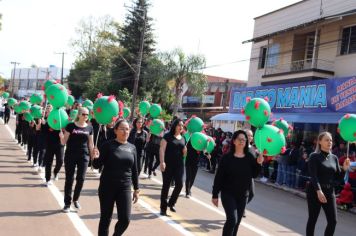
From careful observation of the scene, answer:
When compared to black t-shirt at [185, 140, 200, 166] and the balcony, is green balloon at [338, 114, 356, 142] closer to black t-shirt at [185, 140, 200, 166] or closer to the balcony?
black t-shirt at [185, 140, 200, 166]

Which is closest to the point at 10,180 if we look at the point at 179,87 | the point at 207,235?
the point at 207,235

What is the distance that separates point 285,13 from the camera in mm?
24594

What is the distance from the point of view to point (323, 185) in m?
6.59

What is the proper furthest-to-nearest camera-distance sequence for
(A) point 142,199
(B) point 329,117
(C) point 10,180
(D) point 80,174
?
1. (B) point 329,117
2. (C) point 10,180
3. (A) point 142,199
4. (D) point 80,174

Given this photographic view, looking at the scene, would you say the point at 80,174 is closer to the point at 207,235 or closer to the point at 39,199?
the point at 39,199

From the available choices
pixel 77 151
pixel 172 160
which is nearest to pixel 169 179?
pixel 172 160

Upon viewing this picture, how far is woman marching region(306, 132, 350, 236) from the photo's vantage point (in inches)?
257

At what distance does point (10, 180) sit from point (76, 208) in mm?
3206

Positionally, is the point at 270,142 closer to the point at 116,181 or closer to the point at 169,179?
the point at 116,181

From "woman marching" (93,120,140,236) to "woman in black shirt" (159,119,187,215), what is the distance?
2612 millimetres

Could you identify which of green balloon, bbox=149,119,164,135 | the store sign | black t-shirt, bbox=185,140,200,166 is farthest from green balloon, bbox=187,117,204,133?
the store sign

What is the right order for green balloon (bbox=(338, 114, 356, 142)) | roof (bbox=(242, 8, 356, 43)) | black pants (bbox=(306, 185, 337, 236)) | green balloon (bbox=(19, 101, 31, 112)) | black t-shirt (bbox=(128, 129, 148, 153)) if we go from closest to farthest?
1. black pants (bbox=(306, 185, 337, 236))
2. green balloon (bbox=(338, 114, 356, 142))
3. black t-shirt (bbox=(128, 129, 148, 153))
4. green balloon (bbox=(19, 101, 31, 112))
5. roof (bbox=(242, 8, 356, 43))

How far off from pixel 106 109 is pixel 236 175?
7.21 ft

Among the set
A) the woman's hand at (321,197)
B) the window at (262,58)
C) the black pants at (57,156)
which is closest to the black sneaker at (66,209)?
the black pants at (57,156)
